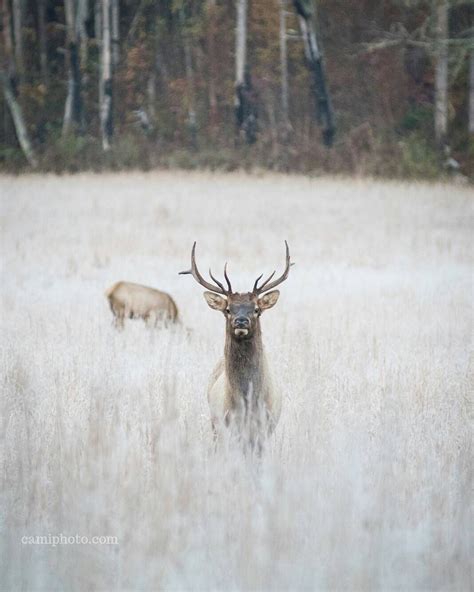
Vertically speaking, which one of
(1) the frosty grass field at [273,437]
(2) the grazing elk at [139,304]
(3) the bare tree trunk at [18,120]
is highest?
(3) the bare tree trunk at [18,120]

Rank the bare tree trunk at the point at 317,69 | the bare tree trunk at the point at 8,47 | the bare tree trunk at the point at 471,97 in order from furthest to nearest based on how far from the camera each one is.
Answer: the bare tree trunk at the point at 317,69
the bare tree trunk at the point at 8,47
the bare tree trunk at the point at 471,97

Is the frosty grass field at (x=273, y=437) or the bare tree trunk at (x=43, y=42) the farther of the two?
the bare tree trunk at (x=43, y=42)

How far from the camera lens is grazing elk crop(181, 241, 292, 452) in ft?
13.2

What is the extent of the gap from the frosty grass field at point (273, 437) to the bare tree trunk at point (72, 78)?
7576 millimetres

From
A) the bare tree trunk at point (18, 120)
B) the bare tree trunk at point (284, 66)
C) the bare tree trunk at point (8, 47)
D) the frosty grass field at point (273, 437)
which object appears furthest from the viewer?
the bare tree trunk at point (284, 66)

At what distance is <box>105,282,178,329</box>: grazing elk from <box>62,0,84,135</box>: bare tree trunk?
10.2m

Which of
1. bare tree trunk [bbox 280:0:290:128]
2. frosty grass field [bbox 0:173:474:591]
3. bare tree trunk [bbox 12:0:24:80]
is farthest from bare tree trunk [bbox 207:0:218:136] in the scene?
frosty grass field [bbox 0:173:474:591]

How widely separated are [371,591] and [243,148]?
46.0 feet

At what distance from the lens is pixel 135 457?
3.89 metres

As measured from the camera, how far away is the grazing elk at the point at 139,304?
284 inches

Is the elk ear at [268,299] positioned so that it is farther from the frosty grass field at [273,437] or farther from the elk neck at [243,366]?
the frosty grass field at [273,437]

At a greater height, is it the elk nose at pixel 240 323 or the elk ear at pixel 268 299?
the elk ear at pixel 268 299

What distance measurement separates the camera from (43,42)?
56.0 ft

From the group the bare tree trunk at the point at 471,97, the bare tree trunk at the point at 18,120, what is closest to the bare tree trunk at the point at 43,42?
the bare tree trunk at the point at 18,120
